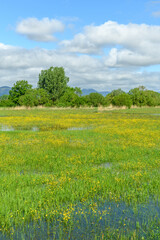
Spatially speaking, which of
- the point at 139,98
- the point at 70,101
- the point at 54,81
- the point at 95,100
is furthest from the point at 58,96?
the point at 139,98

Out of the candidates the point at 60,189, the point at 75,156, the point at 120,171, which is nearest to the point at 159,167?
the point at 120,171

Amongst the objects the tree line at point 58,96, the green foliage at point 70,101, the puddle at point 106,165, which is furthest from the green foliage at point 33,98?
the puddle at point 106,165

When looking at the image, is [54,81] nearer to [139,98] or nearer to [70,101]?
[70,101]

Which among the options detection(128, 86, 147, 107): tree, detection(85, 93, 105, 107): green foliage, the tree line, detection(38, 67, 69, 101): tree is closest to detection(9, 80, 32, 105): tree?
the tree line

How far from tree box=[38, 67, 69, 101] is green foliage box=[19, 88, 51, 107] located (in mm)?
16071

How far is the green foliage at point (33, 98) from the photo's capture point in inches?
3450

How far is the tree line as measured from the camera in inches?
3553

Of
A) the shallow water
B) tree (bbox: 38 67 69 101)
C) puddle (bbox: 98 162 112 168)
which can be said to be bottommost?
the shallow water

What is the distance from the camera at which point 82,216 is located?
6.36 meters

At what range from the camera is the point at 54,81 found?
109750 millimetres

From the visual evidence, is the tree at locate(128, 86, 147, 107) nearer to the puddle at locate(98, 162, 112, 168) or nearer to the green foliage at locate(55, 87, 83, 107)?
the green foliage at locate(55, 87, 83, 107)

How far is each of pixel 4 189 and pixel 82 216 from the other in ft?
10.5

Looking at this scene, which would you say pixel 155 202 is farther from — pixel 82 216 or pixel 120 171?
pixel 120 171

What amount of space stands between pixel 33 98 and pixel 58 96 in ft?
75.2
